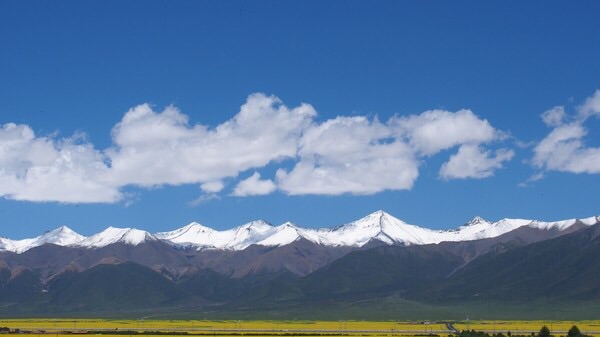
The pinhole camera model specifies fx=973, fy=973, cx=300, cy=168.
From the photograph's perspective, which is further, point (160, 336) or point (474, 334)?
point (160, 336)

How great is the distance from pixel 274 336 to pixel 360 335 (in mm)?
21228

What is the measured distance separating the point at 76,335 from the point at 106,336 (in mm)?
5395

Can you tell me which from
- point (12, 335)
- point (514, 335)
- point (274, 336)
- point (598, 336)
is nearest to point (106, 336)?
point (12, 335)

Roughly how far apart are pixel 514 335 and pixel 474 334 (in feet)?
77.4

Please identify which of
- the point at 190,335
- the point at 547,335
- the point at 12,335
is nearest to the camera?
the point at 547,335

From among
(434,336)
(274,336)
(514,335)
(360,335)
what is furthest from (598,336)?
(274,336)

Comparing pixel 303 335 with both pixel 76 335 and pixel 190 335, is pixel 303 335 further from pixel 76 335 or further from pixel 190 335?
pixel 76 335

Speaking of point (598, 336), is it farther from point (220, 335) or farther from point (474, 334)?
point (220, 335)

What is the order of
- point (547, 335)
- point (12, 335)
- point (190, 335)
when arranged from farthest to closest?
point (190, 335) < point (12, 335) < point (547, 335)

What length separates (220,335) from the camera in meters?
183

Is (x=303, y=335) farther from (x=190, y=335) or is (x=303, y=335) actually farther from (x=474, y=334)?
(x=474, y=334)

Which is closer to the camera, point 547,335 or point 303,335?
point 547,335

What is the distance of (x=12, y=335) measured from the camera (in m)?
170

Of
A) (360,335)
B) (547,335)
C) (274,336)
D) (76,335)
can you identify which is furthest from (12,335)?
Result: (547,335)
